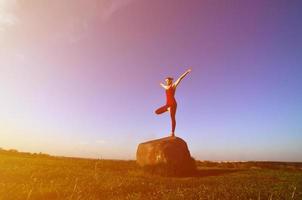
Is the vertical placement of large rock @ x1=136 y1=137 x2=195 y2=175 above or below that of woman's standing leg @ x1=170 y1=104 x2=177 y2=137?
below

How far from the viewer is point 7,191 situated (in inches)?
309

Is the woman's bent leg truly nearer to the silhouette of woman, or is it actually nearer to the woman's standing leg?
the silhouette of woman

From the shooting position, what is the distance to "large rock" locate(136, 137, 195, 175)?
16547mm

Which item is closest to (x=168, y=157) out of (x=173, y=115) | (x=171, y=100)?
(x=173, y=115)

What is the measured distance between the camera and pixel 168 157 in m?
16.6

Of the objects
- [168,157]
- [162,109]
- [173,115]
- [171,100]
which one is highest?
[171,100]

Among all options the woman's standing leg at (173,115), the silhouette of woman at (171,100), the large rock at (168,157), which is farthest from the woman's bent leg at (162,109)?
the large rock at (168,157)

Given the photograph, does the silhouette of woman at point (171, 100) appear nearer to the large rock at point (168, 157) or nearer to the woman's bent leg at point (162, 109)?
the woman's bent leg at point (162, 109)

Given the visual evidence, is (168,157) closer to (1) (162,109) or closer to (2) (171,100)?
(1) (162,109)

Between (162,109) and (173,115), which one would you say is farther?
(162,109)

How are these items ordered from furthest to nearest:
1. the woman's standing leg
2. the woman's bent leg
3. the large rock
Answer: the woman's bent leg → the woman's standing leg → the large rock

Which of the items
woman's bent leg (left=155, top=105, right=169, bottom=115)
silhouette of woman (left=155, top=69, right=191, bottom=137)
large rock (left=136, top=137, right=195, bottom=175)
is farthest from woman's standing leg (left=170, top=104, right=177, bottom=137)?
large rock (left=136, top=137, right=195, bottom=175)

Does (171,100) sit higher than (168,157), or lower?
higher

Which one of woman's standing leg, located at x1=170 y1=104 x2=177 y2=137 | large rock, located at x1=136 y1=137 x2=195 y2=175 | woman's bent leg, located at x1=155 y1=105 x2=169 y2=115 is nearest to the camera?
large rock, located at x1=136 y1=137 x2=195 y2=175
